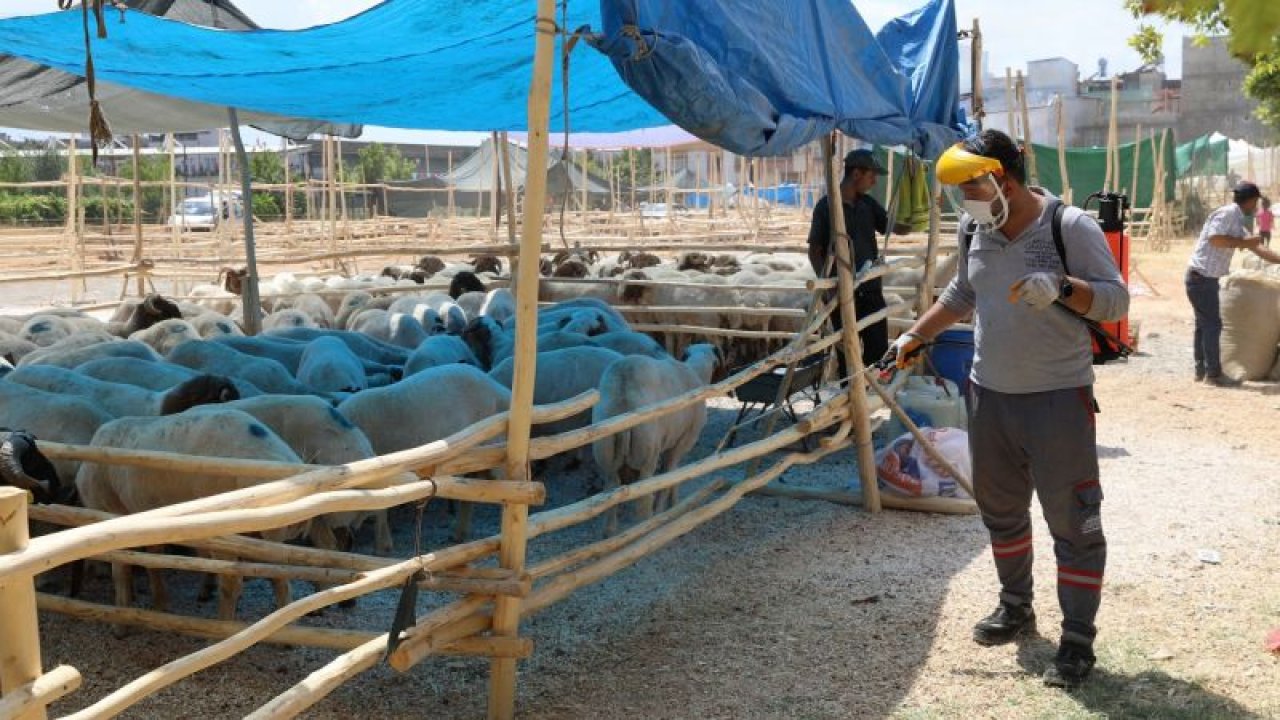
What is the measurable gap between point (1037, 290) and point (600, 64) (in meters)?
4.32

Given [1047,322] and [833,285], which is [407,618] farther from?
[833,285]

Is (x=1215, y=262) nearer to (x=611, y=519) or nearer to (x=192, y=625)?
(x=611, y=519)

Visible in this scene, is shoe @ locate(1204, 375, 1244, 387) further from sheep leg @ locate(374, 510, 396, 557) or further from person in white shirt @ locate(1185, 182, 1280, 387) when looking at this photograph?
sheep leg @ locate(374, 510, 396, 557)

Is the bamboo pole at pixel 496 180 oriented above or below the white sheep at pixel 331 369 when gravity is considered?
above

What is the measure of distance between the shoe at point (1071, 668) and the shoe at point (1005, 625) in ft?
1.35

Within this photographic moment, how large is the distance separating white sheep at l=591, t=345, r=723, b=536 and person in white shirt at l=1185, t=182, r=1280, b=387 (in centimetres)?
593

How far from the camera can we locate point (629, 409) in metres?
7.02

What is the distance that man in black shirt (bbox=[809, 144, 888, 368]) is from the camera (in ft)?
27.3

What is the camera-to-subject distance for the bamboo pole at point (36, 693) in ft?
7.51

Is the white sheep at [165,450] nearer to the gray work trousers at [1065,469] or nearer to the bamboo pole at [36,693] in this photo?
the bamboo pole at [36,693]

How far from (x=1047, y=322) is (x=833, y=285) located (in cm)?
272

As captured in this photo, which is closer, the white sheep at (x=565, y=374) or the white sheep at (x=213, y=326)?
the white sheep at (x=565, y=374)

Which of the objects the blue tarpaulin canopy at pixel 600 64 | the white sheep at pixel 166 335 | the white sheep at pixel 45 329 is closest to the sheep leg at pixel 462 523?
the blue tarpaulin canopy at pixel 600 64

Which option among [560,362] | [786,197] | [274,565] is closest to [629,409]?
[560,362]
